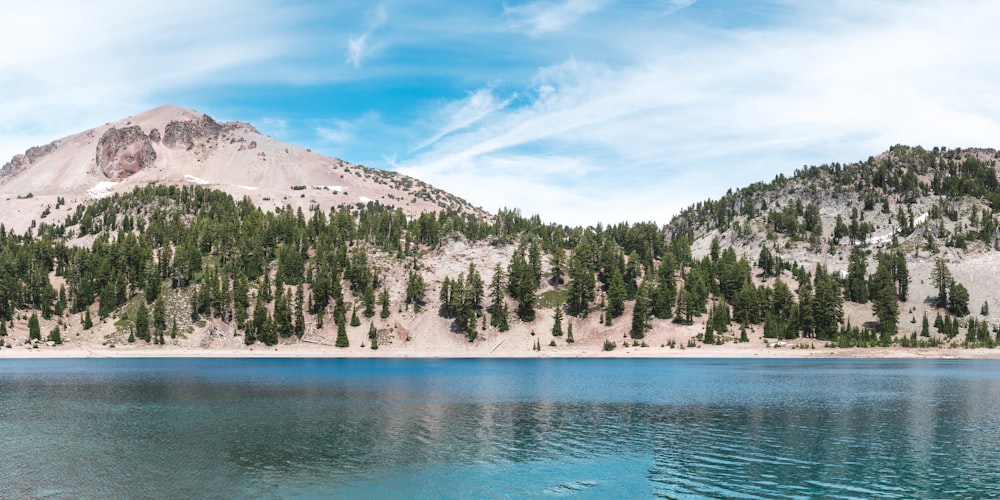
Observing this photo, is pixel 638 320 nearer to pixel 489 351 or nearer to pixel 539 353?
pixel 539 353

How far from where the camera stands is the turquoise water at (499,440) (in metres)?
39.9

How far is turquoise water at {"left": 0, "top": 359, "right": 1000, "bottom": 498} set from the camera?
131ft

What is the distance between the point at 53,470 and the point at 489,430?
32.1m

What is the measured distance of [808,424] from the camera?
200 feet

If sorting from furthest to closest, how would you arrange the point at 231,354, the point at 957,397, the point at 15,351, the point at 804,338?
the point at 804,338 < the point at 231,354 < the point at 15,351 < the point at 957,397

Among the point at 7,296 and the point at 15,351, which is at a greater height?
the point at 7,296

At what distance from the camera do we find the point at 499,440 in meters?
53.6

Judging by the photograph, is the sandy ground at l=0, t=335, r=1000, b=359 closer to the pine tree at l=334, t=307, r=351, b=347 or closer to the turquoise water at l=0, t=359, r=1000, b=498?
the pine tree at l=334, t=307, r=351, b=347

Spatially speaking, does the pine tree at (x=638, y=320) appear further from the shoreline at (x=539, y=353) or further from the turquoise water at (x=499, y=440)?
the turquoise water at (x=499, y=440)

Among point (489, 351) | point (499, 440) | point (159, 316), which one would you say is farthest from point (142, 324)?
point (499, 440)

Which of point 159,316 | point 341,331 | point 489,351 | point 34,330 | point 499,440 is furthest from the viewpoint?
point 341,331

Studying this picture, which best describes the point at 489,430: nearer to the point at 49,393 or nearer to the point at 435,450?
the point at 435,450

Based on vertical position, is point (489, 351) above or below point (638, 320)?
below

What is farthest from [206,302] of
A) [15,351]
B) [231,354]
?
[15,351]
